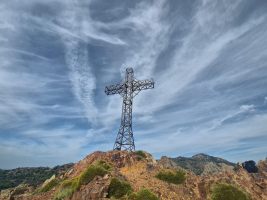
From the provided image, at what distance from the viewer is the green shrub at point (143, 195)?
77.4ft

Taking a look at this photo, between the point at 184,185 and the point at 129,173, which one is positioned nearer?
the point at 184,185

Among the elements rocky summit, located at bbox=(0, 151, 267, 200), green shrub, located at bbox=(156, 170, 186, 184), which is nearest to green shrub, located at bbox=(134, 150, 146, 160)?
rocky summit, located at bbox=(0, 151, 267, 200)

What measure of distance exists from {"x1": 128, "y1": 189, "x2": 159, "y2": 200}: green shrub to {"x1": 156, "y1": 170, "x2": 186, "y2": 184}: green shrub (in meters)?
4.36

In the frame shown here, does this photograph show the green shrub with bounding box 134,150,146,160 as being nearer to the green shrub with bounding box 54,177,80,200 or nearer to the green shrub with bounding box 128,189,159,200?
the green shrub with bounding box 54,177,80,200

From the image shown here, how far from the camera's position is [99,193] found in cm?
2480

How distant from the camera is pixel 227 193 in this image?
24766 millimetres

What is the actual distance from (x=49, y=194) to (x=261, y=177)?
894 inches

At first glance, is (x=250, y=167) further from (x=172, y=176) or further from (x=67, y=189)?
(x=67, y=189)

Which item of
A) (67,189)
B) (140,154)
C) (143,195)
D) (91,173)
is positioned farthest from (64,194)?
(140,154)

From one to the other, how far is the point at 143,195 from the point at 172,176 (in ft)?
18.1

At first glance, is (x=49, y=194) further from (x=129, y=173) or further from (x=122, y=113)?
(x=122, y=113)

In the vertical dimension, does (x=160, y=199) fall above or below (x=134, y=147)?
below

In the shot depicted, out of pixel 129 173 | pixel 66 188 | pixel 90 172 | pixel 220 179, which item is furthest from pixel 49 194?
pixel 220 179

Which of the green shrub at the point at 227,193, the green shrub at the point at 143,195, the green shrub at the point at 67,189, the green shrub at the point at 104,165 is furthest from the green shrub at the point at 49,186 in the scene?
the green shrub at the point at 227,193
